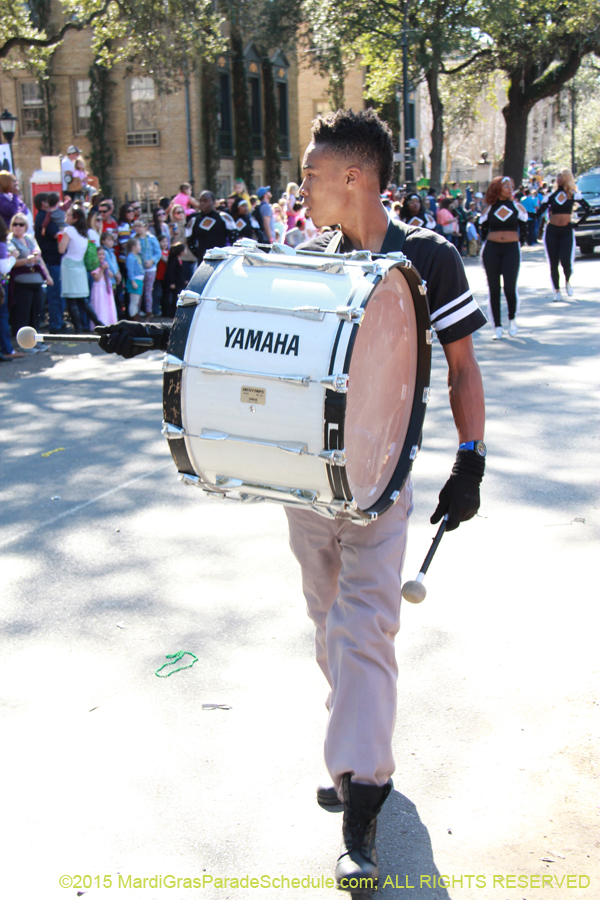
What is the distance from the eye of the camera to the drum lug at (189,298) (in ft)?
8.37

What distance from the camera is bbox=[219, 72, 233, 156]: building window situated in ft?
114

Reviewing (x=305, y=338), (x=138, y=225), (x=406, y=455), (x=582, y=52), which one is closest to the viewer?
(x=305, y=338)

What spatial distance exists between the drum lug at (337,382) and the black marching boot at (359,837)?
105cm

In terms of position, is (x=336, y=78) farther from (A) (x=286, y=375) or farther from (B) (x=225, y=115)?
(A) (x=286, y=375)

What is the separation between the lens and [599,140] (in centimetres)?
6694

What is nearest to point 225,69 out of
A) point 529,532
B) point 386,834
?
point 529,532

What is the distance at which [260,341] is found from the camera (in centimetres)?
246

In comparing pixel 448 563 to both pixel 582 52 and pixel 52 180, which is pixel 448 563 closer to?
pixel 52 180

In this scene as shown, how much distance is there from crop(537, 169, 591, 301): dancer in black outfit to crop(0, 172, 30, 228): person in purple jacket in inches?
291

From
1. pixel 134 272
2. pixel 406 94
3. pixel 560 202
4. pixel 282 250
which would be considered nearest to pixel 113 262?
pixel 134 272

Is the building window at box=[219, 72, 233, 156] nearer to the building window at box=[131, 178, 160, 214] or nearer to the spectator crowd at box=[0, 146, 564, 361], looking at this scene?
the building window at box=[131, 178, 160, 214]

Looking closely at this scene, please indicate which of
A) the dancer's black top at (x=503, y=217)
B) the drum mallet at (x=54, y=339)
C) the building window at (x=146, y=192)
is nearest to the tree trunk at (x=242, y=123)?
the building window at (x=146, y=192)

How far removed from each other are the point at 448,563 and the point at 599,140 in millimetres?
69521

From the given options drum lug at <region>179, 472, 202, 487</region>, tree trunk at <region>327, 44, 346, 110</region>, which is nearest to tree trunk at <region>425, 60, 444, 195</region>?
tree trunk at <region>327, 44, 346, 110</region>
